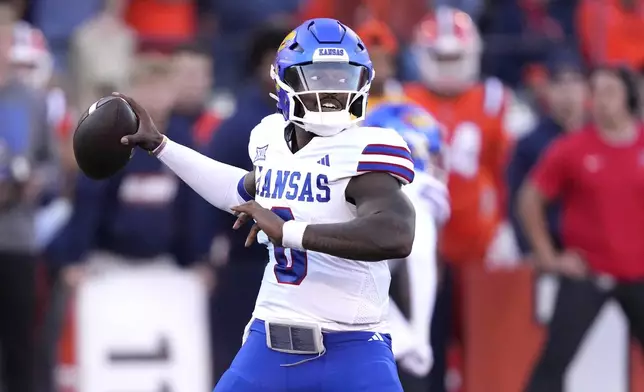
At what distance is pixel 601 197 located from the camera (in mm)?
7582

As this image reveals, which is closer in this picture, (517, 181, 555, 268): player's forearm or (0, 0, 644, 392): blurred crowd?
(0, 0, 644, 392): blurred crowd

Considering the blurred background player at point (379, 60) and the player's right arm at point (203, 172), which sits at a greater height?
the player's right arm at point (203, 172)

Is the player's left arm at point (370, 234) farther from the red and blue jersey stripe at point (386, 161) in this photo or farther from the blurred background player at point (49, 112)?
the blurred background player at point (49, 112)

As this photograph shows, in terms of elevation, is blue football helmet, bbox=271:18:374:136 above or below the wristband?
above

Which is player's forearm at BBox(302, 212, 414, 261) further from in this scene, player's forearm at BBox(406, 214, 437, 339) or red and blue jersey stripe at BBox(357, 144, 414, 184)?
player's forearm at BBox(406, 214, 437, 339)

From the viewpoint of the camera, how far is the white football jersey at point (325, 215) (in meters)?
4.52

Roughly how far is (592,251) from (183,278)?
2228 mm

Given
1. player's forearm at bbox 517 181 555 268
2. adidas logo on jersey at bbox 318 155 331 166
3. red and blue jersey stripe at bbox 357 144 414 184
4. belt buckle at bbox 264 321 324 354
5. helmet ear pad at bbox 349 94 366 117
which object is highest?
helmet ear pad at bbox 349 94 366 117

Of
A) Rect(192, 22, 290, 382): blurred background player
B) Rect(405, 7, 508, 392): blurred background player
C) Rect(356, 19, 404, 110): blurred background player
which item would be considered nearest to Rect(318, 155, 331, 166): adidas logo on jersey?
Rect(356, 19, 404, 110): blurred background player

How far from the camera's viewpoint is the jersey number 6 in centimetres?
459

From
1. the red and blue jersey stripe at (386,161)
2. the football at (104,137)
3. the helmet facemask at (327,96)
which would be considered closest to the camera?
the red and blue jersey stripe at (386,161)

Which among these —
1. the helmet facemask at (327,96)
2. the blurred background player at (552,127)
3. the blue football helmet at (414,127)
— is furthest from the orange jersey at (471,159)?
the helmet facemask at (327,96)

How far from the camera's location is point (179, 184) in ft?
25.0

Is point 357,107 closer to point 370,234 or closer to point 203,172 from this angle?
point 370,234
